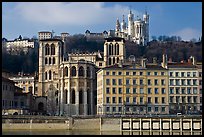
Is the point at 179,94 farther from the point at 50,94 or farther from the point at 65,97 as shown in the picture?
the point at 50,94

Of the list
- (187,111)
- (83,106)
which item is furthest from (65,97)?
(187,111)

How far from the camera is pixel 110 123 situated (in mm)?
57375

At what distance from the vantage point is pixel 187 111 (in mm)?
70125

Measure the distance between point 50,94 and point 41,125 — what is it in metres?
28.3

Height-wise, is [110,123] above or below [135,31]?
below

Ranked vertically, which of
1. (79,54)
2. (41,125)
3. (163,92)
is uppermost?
(79,54)

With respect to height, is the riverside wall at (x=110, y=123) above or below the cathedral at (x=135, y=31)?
below

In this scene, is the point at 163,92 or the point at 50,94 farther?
the point at 50,94

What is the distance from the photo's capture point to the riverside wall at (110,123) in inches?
2243

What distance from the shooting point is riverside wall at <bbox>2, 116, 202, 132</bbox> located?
57.0 m

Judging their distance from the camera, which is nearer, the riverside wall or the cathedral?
the riverside wall

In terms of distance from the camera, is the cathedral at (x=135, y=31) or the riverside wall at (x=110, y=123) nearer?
the riverside wall at (x=110, y=123)

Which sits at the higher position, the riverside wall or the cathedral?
the cathedral

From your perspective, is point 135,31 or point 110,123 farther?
point 135,31
